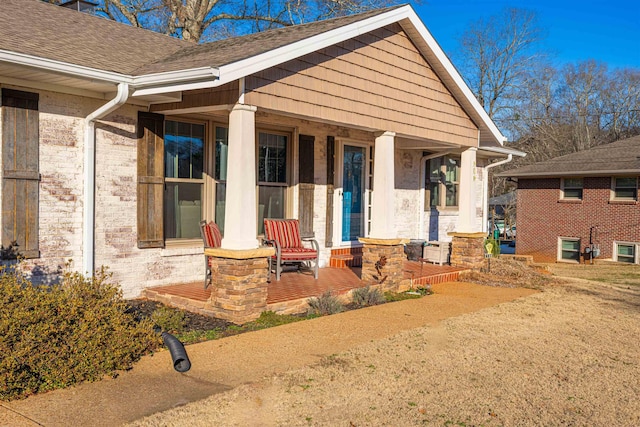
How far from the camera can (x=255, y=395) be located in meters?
4.49

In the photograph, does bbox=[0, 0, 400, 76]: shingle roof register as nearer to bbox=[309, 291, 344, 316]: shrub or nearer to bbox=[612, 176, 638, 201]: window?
bbox=[309, 291, 344, 316]: shrub

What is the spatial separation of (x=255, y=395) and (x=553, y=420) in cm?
219

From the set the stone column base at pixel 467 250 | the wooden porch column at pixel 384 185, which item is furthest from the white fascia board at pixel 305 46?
the stone column base at pixel 467 250

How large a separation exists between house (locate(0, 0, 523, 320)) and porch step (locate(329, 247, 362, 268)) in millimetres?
70

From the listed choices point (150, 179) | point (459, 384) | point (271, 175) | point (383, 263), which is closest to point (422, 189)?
point (383, 263)

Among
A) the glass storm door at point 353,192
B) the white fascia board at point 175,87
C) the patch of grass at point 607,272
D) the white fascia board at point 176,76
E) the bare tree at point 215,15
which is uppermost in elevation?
the bare tree at point 215,15

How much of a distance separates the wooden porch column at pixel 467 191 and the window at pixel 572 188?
9599mm

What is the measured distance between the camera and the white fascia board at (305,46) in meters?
6.34

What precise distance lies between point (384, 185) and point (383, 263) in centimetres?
124

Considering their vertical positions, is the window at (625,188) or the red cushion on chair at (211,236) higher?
the window at (625,188)

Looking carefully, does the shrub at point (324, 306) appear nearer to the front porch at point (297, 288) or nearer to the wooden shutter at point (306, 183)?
the front porch at point (297, 288)

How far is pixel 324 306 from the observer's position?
24.9 ft

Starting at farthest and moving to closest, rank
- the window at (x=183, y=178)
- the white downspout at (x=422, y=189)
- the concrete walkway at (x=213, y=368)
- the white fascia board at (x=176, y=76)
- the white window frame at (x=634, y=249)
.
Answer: the white window frame at (x=634, y=249)
the white downspout at (x=422, y=189)
the window at (x=183, y=178)
the white fascia board at (x=176, y=76)
the concrete walkway at (x=213, y=368)

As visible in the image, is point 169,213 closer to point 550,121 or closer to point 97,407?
point 97,407
